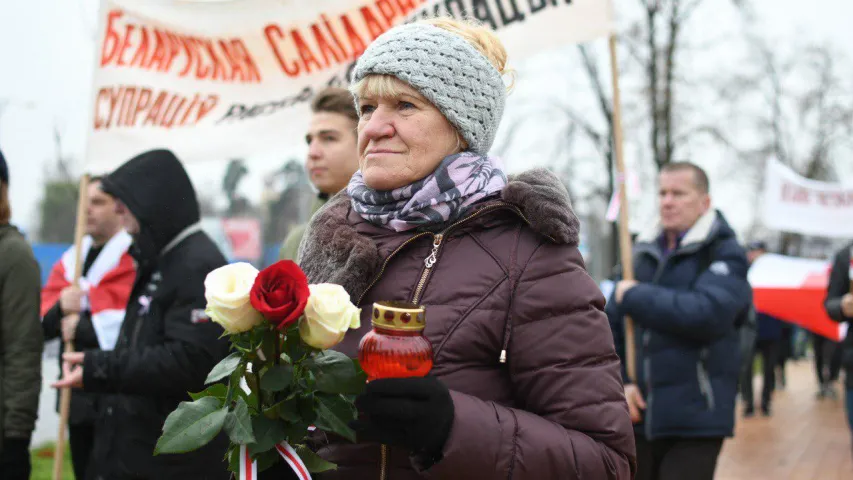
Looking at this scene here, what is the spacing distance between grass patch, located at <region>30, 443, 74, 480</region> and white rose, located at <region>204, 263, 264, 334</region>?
19.1 ft

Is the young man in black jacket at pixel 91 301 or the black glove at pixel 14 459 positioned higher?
the young man in black jacket at pixel 91 301

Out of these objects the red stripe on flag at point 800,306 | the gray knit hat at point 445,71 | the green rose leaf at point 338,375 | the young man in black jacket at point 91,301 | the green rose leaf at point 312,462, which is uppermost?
the gray knit hat at point 445,71

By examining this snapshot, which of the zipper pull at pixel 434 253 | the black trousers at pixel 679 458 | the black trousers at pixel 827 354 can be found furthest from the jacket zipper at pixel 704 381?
the black trousers at pixel 827 354

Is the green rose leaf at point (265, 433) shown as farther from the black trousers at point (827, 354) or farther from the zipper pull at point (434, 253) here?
the black trousers at point (827, 354)

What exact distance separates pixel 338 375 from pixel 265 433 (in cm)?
18

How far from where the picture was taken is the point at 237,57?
Result: 4.91 m

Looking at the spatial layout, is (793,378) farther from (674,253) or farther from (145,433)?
(145,433)

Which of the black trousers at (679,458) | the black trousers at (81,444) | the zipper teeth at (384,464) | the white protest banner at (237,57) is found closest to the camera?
the zipper teeth at (384,464)

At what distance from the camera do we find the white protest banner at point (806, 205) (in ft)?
33.5

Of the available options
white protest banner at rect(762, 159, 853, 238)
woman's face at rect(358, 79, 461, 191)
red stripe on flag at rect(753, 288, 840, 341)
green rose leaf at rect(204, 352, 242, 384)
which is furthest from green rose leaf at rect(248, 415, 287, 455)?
white protest banner at rect(762, 159, 853, 238)

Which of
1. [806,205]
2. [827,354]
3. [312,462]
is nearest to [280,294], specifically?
[312,462]

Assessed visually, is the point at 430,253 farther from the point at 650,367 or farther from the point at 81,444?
the point at 81,444

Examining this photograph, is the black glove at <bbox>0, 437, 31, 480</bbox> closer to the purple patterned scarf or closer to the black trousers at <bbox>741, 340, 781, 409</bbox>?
the purple patterned scarf

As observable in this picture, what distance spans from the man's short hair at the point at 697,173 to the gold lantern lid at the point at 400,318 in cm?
362
